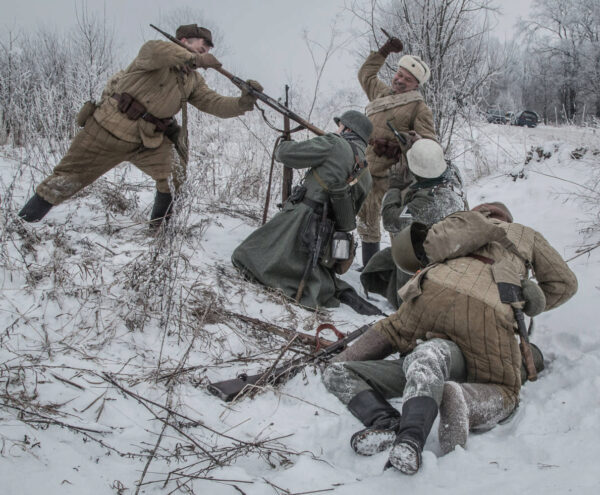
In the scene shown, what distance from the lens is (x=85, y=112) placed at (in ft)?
11.8

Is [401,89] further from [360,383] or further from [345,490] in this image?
[345,490]

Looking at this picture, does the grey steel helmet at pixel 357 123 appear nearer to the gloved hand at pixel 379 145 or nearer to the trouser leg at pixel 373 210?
the gloved hand at pixel 379 145

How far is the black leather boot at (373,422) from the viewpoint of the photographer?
1.79 metres

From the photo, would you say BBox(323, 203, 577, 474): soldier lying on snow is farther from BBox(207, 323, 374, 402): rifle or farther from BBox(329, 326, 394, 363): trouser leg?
BBox(207, 323, 374, 402): rifle

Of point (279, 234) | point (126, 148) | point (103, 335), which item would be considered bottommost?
point (103, 335)

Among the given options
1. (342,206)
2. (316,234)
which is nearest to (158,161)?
(316,234)

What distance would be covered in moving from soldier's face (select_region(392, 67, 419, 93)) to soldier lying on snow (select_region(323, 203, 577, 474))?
2.31 m

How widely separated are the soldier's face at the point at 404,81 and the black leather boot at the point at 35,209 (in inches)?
121

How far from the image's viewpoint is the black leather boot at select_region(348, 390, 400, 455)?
1791 mm

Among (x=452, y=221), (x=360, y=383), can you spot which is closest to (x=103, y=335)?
(x=360, y=383)

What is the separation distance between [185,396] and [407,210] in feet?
6.73

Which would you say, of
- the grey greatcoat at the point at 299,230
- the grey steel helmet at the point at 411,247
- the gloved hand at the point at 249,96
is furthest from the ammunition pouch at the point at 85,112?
the grey steel helmet at the point at 411,247

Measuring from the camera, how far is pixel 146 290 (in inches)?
103

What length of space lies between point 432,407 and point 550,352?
4.40 feet
